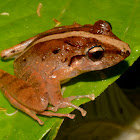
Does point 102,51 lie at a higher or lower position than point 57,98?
higher

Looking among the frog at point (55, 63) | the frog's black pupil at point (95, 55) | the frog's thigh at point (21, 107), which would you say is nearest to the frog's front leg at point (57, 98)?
the frog at point (55, 63)

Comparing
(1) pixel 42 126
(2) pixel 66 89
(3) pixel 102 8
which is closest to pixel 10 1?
(3) pixel 102 8

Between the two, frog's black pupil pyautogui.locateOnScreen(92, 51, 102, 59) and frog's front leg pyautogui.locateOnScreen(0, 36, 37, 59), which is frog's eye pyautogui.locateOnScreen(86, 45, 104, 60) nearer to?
frog's black pupil pyautogui.locateOnScreen(92, 51, 102, 59)

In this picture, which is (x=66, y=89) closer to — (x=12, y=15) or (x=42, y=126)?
(x=42, y=126)

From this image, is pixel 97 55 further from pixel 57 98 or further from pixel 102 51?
pixel 57 98

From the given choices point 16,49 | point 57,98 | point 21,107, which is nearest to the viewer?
point 21,107

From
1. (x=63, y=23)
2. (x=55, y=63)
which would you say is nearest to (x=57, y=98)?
(x=55, y=63)
